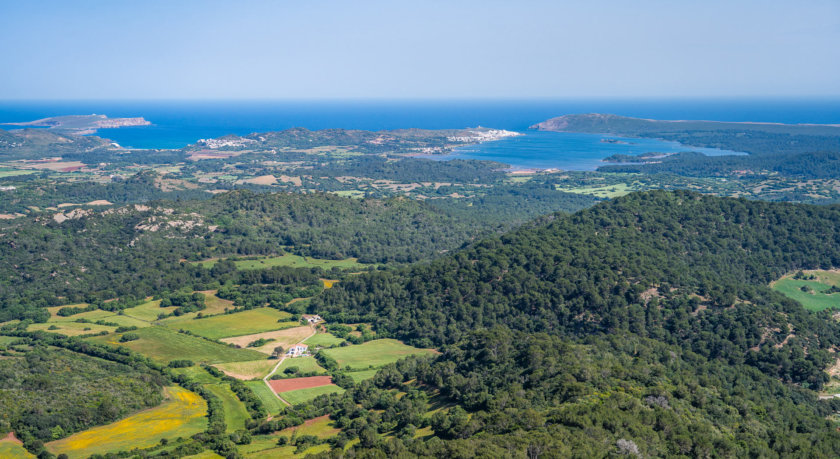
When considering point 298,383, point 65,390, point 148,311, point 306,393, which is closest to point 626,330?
A: point 306,393

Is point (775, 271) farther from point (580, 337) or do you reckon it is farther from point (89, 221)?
point (89, 221)

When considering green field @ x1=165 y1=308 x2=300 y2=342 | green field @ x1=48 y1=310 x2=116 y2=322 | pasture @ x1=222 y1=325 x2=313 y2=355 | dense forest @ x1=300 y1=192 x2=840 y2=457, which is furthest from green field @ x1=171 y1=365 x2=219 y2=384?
green field @ x1=48 y1=310 x2=116 y2=322

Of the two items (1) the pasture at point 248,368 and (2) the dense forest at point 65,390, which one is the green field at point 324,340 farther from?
(2) the dense forest at point 65,390

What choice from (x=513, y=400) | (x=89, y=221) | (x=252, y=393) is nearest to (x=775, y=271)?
(x=513, y=400)

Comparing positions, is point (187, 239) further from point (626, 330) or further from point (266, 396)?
point (626, 330)

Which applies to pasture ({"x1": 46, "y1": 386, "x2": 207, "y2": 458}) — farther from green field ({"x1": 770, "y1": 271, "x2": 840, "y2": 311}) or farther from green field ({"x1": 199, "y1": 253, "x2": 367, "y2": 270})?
green field ({"x1": 770, "y1": 271, "x2": 840, "y2": 311})

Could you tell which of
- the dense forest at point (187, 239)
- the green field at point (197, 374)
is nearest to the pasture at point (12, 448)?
the green field at point (197, 374)
